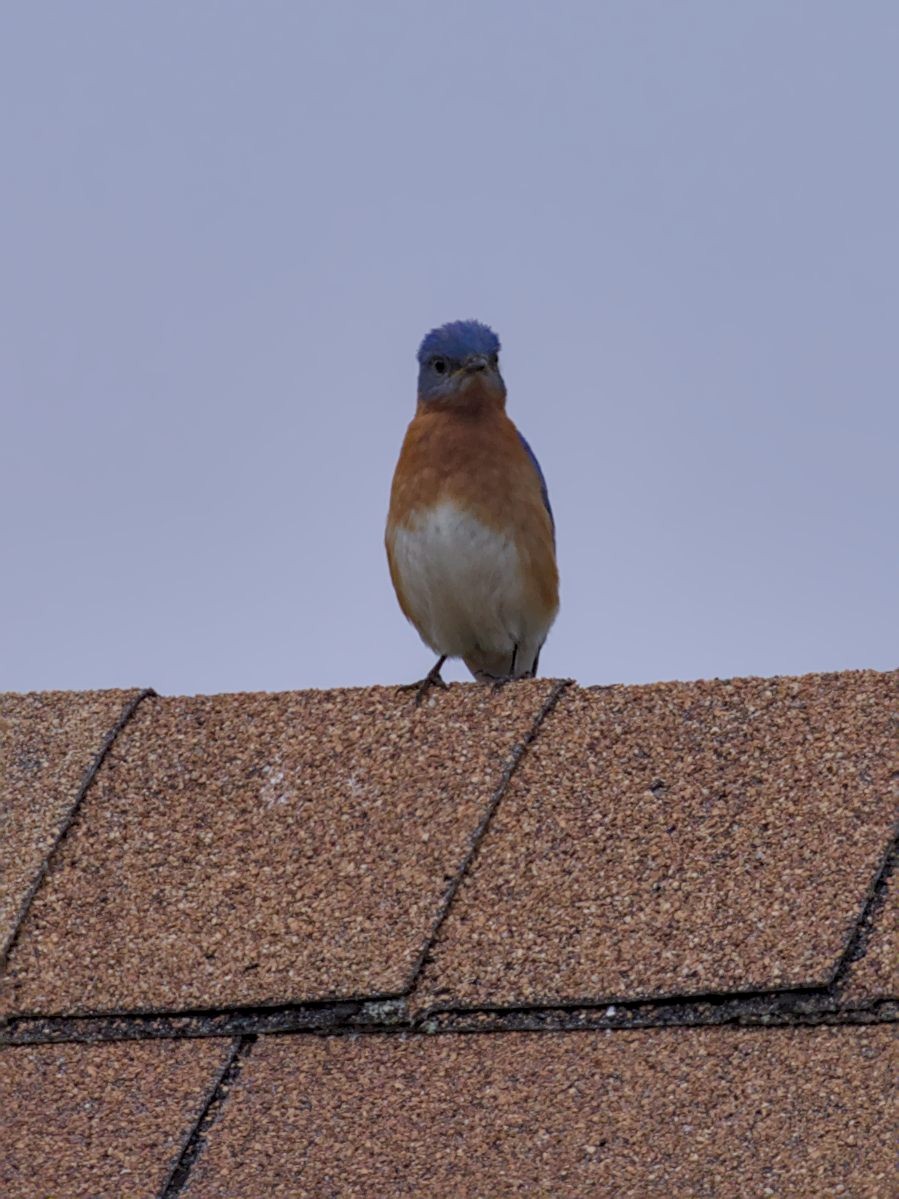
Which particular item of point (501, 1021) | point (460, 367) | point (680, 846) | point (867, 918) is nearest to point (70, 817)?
point (501, 1021)

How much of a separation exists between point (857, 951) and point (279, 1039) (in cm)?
117

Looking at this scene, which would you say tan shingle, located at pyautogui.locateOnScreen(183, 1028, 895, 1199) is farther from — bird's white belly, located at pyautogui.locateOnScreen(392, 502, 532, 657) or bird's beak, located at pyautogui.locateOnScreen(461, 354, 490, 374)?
bird's beak, located at pyautogui.locateOnScreen(461, 354, 490, 374)

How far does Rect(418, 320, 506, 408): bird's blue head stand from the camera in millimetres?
7539

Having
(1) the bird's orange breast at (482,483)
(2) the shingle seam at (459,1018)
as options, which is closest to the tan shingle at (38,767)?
(2) the shingle seam at (459,1018)

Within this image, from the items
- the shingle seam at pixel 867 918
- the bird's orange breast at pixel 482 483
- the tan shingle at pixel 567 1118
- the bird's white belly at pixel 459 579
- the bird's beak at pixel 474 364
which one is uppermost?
the bird's beak at pixel 474 364

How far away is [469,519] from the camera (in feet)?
23.7

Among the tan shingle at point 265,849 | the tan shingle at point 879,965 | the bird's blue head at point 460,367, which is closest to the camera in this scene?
the tan shingle at point 879,965

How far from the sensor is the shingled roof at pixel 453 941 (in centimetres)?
395

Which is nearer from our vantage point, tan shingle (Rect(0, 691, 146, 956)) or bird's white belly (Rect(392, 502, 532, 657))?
tan shingle (Rect(0, 691, 146, 956))

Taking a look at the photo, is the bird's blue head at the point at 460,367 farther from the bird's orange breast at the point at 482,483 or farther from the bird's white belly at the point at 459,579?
the bird's white belly at the point at 459,579

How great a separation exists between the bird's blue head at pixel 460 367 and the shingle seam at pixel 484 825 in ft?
8.09

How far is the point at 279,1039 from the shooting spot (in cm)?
439

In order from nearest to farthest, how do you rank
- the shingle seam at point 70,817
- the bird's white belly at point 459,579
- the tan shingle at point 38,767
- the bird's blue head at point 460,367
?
the shingle seam at point 70,817, the tan shingle at point 38,767, the bird's white belly at point 459,579, the bird's blue head at point 460,367

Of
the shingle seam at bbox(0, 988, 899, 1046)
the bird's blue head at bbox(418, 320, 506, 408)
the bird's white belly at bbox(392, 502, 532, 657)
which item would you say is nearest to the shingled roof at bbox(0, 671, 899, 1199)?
the shingle seam at bbox(0, 988, 899, 1046)
